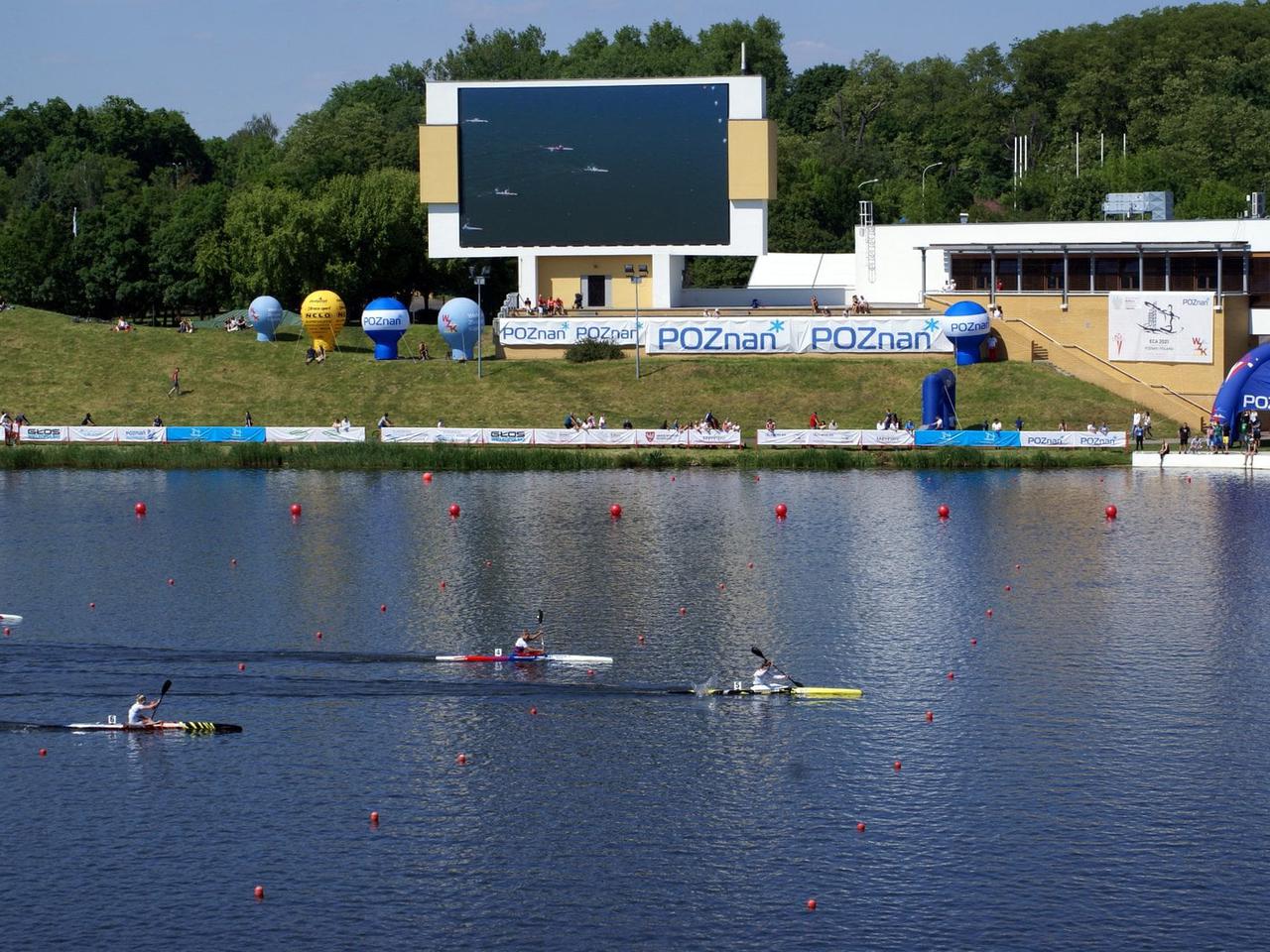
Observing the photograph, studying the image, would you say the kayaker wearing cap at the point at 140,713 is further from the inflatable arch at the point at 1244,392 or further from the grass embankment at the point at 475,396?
the inflatable arch at the point at 1244,392

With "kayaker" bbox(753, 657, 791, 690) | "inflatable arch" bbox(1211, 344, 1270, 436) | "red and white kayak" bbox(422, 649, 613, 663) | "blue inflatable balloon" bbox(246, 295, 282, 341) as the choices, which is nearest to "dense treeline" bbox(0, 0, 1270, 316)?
"blue inflatable balloon" bbox(246, 295, 282, 341)

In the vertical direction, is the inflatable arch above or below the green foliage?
below

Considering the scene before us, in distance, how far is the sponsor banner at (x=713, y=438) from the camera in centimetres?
8569

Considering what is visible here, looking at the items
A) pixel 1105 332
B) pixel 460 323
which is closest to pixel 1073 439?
pixel 1105 332

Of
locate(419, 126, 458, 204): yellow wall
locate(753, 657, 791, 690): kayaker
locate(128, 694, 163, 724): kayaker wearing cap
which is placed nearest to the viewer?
locate(128, 694, 163, 724): kayaker wearing cap

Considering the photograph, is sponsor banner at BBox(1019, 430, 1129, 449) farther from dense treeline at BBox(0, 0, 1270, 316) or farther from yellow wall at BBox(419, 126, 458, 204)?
dense treeline at BBox(0, 0, 1270, 316)

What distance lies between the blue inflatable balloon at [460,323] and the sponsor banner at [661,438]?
53.7 feet

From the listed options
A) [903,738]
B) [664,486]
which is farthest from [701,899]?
[664,486]

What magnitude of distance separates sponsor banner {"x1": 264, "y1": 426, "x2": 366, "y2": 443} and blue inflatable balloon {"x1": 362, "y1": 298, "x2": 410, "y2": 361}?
12946mm

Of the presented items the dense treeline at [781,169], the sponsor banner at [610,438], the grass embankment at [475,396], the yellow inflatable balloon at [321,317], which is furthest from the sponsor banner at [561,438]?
the dense treeline at [781,169]

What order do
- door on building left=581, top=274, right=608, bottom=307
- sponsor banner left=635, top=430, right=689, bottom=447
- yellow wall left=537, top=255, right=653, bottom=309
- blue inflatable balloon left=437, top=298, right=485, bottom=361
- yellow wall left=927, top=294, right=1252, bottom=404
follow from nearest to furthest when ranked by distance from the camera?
sponsor banner left=635, top=430, right=689, bottom=447, yellow wall left=927, top=294, right=1252, bottom=404, blue inflatable balloon left=437, top=298, right=485, bottom=361, yellow wall left=537, top=255, right=653, bottom=309, door on building left=581, top=274, right=608, bottom=307

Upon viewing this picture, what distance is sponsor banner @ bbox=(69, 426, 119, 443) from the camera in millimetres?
90750

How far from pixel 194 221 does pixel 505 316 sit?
4230 cm

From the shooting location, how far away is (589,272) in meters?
106
